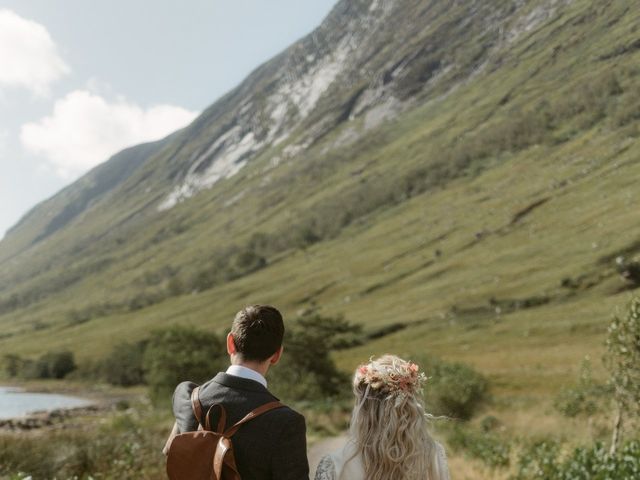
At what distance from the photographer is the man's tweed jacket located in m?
5.27

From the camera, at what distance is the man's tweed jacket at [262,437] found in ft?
17.3

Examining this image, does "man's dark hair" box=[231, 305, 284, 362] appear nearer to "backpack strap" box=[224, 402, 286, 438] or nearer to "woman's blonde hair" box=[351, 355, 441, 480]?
"backpack strap" box=[224, 402, 286, 438]

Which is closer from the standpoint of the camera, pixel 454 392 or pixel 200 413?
pixel 200 413

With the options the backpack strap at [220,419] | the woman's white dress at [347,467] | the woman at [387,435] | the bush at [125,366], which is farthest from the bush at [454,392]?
the bush at [125,366]

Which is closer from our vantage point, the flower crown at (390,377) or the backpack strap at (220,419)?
the backpack strap at (220,419)

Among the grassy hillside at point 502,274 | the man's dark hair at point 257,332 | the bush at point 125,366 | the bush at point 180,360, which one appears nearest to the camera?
the man's dark hair at point 257,332

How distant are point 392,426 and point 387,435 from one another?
9cm

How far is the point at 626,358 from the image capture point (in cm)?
2217

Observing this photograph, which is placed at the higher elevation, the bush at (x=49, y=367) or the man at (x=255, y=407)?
the man at (x=255, y=407)

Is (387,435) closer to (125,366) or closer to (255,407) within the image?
(255,407)

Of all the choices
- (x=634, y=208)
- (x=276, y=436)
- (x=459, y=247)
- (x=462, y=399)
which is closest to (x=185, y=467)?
(x=276, y=436)

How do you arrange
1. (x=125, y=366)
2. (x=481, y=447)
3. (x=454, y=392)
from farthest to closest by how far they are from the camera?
1. (x=125, y=366)
2. (x=454, y=392)
3. (x=481, y=447)

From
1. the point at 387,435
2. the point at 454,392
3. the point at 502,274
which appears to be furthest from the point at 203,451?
the point at 502,274

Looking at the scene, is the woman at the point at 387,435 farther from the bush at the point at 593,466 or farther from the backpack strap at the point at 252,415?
the bush at the point at 593,466
